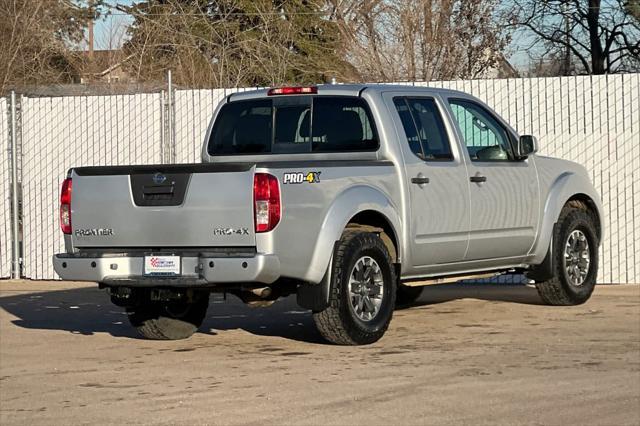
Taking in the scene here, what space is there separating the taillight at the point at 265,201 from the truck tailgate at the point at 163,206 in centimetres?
4

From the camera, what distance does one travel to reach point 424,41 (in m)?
29.9

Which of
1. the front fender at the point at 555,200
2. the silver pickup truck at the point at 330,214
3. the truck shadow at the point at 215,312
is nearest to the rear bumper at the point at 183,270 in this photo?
the silver pickup truck at the point at 330,214

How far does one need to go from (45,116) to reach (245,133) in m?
6.63

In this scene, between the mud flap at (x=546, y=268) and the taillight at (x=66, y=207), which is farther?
the mud flap at (x=546, y=268)

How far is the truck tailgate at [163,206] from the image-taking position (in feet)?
32.2

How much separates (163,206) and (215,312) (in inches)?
138

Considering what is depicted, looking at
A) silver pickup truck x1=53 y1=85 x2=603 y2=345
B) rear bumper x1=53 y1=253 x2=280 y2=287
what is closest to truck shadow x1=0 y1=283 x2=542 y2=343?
silver pickup truck x1=53 y1=85 x2=603 y2=345

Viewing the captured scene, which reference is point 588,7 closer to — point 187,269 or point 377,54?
point 377,54

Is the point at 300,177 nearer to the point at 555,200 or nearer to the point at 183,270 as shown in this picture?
the point at 183,270

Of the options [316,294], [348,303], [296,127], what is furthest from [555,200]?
[316,294]

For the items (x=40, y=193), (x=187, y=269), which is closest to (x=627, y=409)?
(x=187, y=269)

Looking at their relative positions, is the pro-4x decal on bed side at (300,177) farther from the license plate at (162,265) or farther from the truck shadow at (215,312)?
the truck shadow at (215,312)

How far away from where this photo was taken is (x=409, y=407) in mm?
7820

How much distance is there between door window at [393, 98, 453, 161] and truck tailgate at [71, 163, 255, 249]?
6.59 feet
